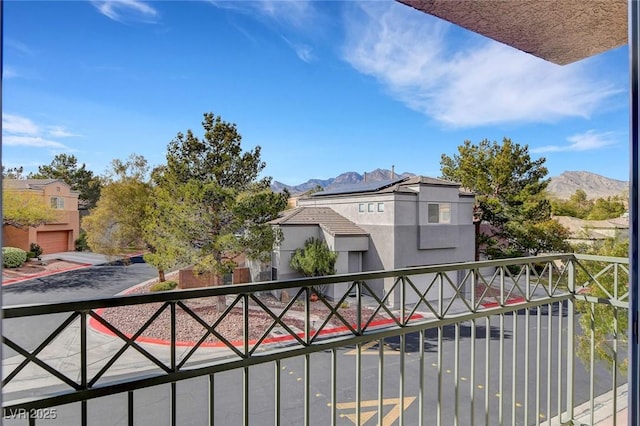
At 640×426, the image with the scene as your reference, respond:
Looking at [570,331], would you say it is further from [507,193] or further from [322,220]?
[322,220]

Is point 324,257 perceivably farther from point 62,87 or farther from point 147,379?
point 147,379

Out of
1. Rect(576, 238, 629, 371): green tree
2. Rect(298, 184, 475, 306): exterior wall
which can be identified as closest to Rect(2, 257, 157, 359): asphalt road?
Rect(576, 238, 629, 371): green tree

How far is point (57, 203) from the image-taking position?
233 centimetres

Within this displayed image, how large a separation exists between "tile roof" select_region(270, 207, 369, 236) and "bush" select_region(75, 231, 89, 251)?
2.10m

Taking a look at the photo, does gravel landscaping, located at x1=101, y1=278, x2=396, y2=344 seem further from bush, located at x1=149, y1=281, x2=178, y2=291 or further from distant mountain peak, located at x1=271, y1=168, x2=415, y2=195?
distant mountain peak, located at x1=271, y1=168, x2=415, y2=195

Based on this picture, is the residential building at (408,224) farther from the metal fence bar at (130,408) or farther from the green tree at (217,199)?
the metal fence bar at (130,408)

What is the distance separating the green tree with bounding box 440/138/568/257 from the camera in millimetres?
3818

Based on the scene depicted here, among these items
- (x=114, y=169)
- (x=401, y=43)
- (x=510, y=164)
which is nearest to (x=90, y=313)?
(x=114, y=169)

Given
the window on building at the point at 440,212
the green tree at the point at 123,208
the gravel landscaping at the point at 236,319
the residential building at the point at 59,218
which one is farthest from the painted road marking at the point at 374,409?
the green tree at the point at 123,208

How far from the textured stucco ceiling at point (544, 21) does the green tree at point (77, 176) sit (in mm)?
3238

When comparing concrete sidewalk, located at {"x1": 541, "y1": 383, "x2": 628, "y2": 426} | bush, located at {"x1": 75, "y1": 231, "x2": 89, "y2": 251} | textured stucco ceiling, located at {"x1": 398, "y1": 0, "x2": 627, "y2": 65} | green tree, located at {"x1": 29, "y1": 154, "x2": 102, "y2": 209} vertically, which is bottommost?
concrete sidewalk, located at {"x1": 541, "y1": 383, "x2": 628, "y2": 426}

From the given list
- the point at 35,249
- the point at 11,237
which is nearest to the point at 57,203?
the point at 35,249

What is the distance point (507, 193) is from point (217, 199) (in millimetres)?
3621

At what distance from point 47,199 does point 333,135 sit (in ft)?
13.1
